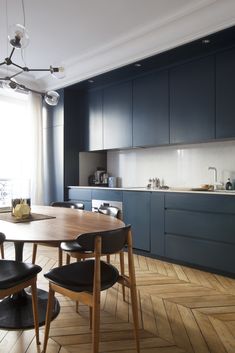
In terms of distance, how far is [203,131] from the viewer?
332 cm

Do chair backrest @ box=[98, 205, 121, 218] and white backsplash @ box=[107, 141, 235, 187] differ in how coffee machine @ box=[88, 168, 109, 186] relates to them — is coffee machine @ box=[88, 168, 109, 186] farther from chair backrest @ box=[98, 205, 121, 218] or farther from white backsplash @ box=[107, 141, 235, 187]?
chair backrest @ box=[98, 205, 121, 218]

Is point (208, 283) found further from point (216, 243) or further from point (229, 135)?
point (229, 135)

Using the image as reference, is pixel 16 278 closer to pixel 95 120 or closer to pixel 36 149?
pixel 95 120

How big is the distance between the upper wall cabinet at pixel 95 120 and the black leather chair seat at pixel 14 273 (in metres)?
2.93

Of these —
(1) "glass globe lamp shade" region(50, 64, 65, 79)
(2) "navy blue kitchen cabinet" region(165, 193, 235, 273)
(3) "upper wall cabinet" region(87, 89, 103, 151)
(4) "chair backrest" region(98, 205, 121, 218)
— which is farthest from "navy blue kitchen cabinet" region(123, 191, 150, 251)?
(1) "glass globe lamp shade" region(50, 64, 65, 79)

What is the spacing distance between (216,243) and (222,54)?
203 centimetres

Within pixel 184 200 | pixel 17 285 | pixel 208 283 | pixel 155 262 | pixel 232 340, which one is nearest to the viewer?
pixel 17 285

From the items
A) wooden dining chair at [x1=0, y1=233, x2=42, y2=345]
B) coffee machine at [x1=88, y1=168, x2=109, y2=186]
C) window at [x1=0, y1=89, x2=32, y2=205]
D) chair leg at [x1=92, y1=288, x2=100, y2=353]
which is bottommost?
chair leg at [x1=92, y1=288, x2=100, y2=353]

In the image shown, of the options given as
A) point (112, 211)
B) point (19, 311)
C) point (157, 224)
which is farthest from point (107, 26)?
point (19, 311)

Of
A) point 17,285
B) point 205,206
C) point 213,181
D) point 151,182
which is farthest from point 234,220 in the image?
point 17,285

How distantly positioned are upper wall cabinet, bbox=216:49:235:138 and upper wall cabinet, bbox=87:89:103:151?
192 centimetres

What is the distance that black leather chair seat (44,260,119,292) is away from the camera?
1547 mm

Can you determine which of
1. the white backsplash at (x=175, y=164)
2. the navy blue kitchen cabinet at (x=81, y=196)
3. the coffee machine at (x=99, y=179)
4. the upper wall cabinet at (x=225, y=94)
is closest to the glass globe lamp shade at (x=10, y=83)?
the upper wall cabinet at (x=225, y=94)

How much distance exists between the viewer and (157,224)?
3496mm
